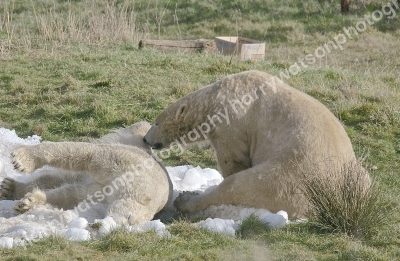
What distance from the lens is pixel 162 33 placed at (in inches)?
901

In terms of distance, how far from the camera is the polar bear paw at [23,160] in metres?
6.83

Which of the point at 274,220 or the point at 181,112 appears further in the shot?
the point at 181,112

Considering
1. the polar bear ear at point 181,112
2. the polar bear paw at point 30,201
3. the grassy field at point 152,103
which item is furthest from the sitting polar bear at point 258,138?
the polar bear paw at point 30,201

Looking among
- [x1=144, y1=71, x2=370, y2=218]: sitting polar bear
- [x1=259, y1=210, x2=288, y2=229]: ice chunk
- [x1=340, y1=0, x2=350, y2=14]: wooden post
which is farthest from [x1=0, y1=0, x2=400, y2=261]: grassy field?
[x1=340, y1=0, x2=350, y2=14]: wooden post

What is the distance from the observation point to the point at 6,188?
7629 millimetres

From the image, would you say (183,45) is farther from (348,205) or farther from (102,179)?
(348,205)

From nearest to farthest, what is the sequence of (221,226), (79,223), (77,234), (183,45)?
(77,234) < (79,223) < (221,226) < (183,45)

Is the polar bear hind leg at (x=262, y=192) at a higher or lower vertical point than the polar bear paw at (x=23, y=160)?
lower

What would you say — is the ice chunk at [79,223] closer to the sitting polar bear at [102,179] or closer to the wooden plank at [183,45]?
the sitting polar bear at [102,179]

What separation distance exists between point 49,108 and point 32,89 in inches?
33.7

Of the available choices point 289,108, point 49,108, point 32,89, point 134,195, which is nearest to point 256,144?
point 289,108

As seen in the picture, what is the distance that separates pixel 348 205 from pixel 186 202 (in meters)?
1.89

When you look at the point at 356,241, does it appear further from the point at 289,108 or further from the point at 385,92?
the point at 385,92

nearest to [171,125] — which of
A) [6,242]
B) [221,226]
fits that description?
[221,226]
